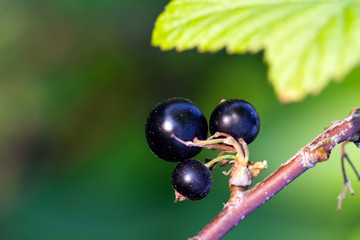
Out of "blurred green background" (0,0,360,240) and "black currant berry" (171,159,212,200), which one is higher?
"blurred green background" (0,0,360,240)

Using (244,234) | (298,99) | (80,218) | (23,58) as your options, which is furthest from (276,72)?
(23,58)

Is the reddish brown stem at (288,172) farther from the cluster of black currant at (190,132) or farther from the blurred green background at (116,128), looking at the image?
the blurred green background at (116,128)

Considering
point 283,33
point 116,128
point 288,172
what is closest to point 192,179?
point 288,172

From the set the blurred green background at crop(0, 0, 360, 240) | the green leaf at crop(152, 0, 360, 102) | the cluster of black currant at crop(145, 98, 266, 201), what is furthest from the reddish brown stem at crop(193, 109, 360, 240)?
the blurred green background at crop(0, 0, 360, 240)

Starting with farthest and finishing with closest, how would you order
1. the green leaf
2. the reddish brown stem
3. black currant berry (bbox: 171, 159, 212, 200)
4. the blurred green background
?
the blurred green background < black currant berry (bbox: 171, 159, 212, 200) < the reddish brown stem < the green leaf

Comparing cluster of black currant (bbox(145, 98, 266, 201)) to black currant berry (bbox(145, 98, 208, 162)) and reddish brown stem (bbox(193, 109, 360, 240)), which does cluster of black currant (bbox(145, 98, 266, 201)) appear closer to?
black currant berry (bbox(145, 98, 208, 162))

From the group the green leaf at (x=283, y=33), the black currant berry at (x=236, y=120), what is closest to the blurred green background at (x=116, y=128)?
the black currant berry at (x=236, y=120)

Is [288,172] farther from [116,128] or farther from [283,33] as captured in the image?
[116,128]
